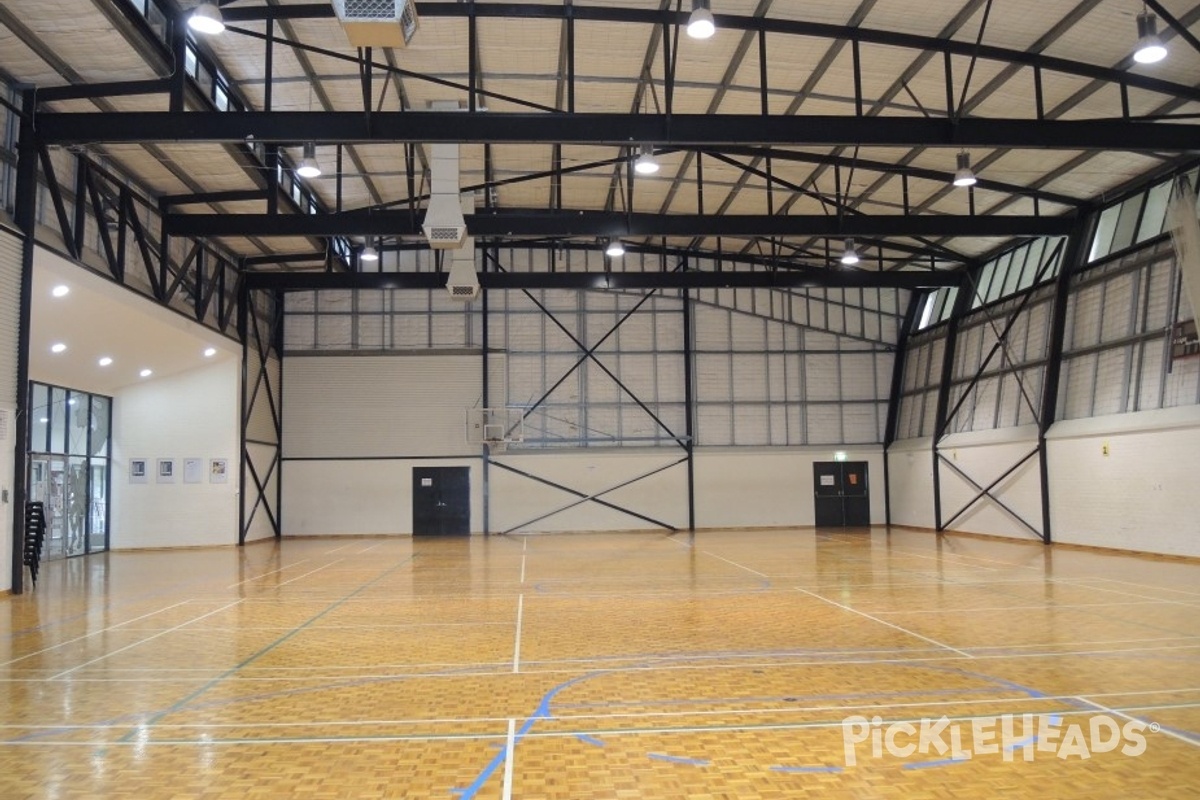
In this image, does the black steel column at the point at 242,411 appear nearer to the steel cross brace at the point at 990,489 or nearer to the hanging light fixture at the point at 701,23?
the hanging light fixture at the point at 701,23

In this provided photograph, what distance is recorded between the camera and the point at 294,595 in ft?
51.0

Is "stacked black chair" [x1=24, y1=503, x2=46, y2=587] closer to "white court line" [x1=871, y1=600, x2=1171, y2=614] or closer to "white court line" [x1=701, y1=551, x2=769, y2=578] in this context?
"white court line" [x1=701, y1=551, x2=769, y2=578]

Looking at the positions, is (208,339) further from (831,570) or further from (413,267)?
(831,570)

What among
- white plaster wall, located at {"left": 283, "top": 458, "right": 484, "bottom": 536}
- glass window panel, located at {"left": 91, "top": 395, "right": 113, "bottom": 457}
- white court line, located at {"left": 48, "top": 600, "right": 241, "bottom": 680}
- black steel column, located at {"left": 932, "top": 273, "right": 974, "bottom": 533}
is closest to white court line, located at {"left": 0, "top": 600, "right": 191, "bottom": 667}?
white court line, located at {"left": 48, "top": 600, "right": 241, "bottom": 680}

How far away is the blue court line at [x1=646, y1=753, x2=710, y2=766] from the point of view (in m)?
6.06

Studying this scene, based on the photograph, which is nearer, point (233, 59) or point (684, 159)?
point (233, 59)

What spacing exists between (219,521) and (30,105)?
15067 mm

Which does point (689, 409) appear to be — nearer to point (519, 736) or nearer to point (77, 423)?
point (77, 423)

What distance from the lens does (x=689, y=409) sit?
33.1 metres

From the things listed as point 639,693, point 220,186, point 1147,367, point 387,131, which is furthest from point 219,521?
point 1147,367

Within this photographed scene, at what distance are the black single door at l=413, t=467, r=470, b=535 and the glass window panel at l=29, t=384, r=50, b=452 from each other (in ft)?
40.6

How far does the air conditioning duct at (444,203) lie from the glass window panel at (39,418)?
12944 mm

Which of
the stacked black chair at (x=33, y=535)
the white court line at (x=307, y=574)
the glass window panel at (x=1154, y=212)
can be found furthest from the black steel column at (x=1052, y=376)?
the stacked black chair at (x=33, y=535)
